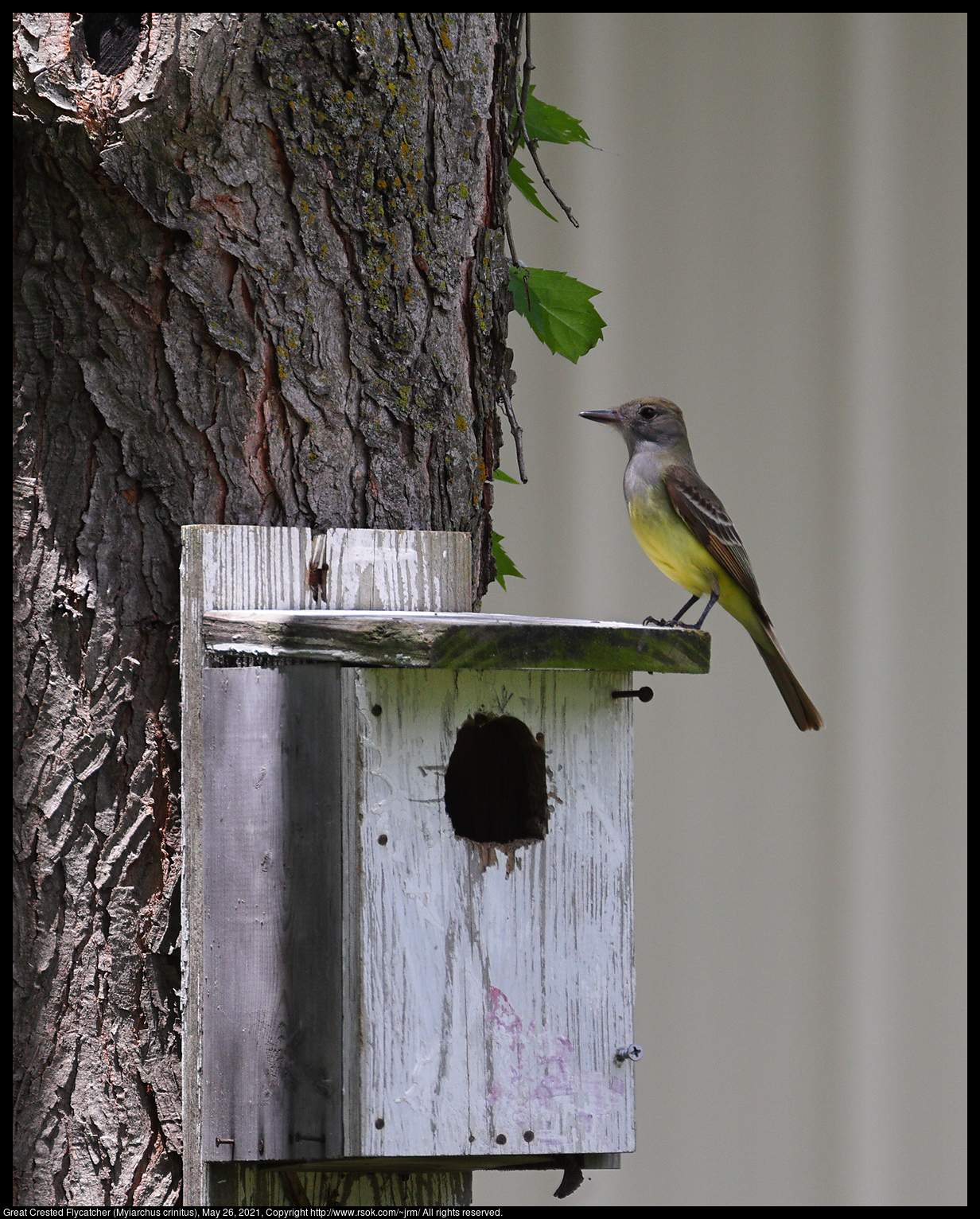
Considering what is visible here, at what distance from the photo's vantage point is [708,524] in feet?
9.58

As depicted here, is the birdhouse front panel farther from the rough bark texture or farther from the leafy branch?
the leafy branch

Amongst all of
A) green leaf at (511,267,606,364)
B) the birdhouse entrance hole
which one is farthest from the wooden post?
green leaf at (511,267,606,364)

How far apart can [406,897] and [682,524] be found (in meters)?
1.43

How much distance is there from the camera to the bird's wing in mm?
2914

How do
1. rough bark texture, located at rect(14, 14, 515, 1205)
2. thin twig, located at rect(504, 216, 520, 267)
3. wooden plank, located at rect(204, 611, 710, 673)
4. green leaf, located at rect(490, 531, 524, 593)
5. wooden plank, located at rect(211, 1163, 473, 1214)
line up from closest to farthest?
wooden plank, located at rect(204, 611, 710, 673), wooden plank, located at rect(211, 1163, 473, 1214), rough bark texture, located at rect(14, 14, 515, 1205), thin twig, located at rect(504, 216, 520, 267), green leaf, located at rect(490, 531, 524, 593)

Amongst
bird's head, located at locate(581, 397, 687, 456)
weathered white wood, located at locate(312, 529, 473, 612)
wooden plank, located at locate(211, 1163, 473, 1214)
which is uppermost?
bird's head, located at locate(581, 397, 687, 456)

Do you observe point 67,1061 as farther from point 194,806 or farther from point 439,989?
point 439,989

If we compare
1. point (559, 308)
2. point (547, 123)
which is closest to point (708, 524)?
point (559, 308)

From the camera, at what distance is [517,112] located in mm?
2453

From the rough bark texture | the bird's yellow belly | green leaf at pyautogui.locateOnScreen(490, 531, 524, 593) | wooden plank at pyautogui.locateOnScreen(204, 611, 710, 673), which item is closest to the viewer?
wooden plank at pyautogui.locateOnScreen(204, 611, 710, 673)

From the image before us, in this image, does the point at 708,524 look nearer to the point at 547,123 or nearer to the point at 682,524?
the point at 682,524

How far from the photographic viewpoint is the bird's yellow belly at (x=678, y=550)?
9.70 feet

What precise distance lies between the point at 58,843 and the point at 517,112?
1579mm

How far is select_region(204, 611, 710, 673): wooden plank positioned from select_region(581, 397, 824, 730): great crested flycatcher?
3.38 ft
